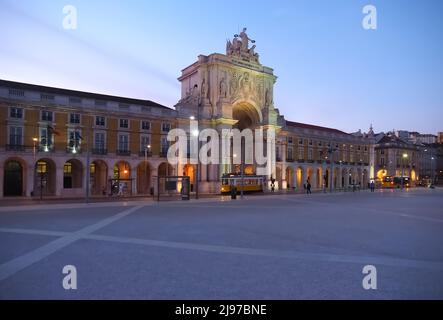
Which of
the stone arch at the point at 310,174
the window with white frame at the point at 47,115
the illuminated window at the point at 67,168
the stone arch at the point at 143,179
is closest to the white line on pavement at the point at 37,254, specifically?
the window with white frame at the point at 47,115

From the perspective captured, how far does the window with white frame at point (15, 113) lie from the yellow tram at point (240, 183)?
25.1 metres

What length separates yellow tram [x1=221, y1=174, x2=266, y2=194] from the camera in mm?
43438

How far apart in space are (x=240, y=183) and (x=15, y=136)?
27.2 meters

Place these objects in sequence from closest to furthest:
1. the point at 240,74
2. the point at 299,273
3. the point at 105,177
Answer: the point at 299,273
the point at 105,177
the point at 240,74

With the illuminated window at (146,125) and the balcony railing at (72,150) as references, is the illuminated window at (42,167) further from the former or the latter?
the illuminated window at (146,125)

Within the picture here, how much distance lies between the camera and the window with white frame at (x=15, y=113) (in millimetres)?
36062

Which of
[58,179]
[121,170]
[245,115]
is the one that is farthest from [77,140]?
[245,115]

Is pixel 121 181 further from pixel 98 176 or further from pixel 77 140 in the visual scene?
pixel 77 140

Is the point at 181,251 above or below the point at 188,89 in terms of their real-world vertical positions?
below

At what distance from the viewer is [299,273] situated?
290 inches

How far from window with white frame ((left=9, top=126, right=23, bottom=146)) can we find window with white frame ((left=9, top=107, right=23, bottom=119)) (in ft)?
4.00
